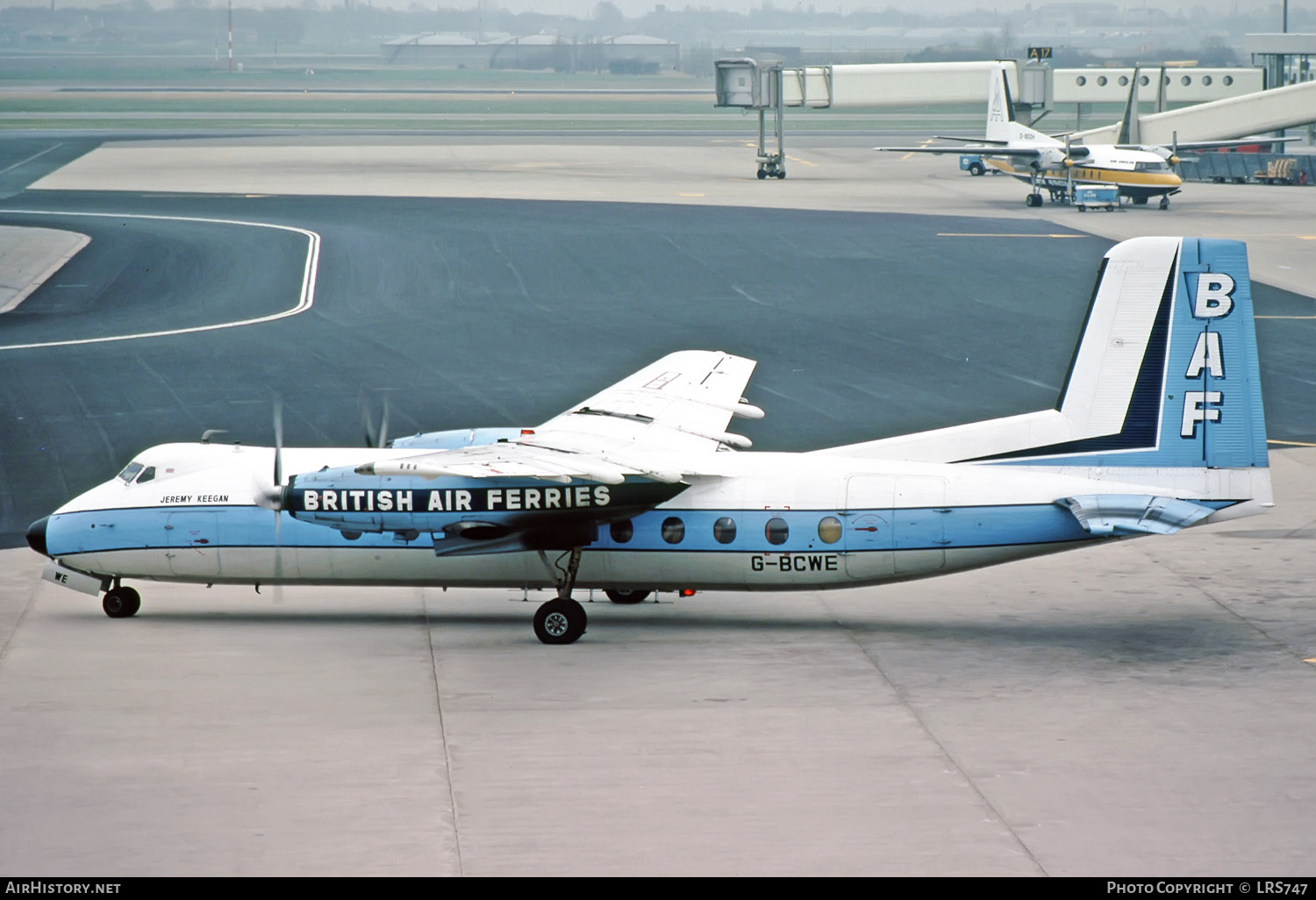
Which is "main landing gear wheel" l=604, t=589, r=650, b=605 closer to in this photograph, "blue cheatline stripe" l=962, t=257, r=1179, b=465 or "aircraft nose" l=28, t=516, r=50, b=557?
"blue cheatline stripe" l=962, t=257, r=1179, b=465

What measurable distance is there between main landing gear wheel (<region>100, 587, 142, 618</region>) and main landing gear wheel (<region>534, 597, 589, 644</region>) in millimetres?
7470

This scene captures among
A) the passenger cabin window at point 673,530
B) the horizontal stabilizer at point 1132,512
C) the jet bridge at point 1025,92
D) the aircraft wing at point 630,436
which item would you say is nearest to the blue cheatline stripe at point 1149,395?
the horizontal stabilizer at point 1132,512

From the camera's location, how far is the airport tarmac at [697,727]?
1664 centimetres

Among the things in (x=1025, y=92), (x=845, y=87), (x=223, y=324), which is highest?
(x=845, y=87)

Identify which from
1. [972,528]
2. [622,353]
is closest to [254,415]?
[622,353]

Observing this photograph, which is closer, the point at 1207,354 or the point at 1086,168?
the point at 1207,354

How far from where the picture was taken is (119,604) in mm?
27047

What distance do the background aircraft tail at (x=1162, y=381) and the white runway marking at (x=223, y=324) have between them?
37.1m

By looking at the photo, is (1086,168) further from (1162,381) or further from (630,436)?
(630,436)

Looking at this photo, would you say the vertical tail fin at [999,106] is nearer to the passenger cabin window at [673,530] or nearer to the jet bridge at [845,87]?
the jet bridge at [845,87]

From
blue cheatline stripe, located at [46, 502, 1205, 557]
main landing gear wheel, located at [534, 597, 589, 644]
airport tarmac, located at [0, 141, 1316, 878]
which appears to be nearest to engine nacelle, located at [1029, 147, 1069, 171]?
airport tarmac, located at [0, 141, 1316, 878]

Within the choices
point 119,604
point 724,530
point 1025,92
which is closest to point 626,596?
point 724,530

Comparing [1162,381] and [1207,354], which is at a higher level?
[1207,354]

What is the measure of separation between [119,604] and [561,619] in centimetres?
807
